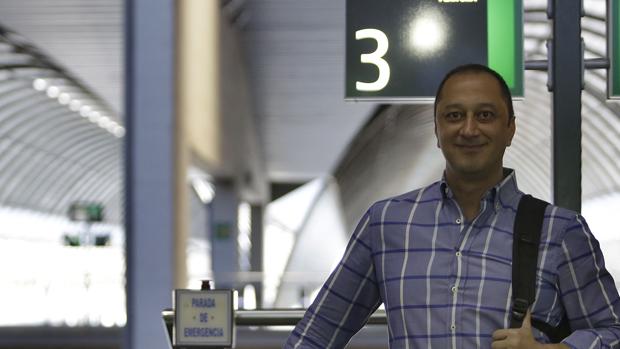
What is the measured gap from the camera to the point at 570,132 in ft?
15.6

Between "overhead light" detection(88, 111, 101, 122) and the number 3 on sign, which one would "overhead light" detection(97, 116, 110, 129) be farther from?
the number 3 on sign

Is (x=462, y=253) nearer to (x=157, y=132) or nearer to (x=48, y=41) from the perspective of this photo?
(x=157, y=132)

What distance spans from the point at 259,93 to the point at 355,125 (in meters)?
5.46

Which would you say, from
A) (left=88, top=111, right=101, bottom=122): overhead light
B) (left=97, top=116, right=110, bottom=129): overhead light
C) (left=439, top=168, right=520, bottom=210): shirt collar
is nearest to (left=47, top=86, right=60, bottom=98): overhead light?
(left=88, top=111, right=101, bottom=122): overhead light

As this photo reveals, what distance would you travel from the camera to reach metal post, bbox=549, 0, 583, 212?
15.5 feet

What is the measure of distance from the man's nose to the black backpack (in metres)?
0.17

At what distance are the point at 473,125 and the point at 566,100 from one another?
2547 millimetres

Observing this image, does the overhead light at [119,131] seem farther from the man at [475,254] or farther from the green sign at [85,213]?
the man at [475,254]

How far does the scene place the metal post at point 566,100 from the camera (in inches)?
186

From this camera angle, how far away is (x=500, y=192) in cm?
236

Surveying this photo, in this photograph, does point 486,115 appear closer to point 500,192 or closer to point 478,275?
point 500,192

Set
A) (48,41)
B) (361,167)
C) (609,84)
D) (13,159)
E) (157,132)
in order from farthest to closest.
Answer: (361,167), (13,159), (48,41), (157,132), (609,84)

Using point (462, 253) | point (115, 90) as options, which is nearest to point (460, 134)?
point (462, 253)

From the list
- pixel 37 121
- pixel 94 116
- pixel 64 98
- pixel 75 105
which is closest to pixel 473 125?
pixel 64 98
